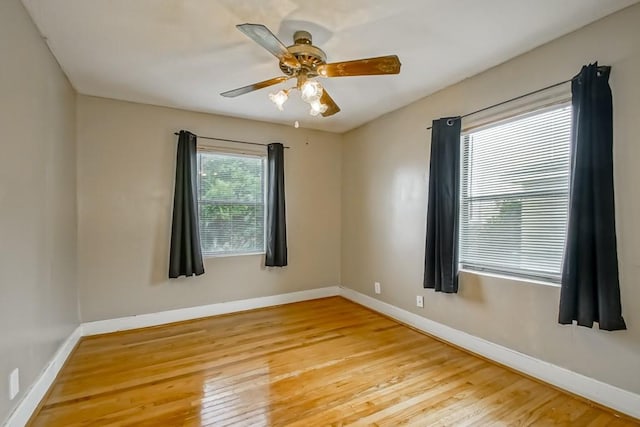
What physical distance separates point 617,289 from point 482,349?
1.18 m

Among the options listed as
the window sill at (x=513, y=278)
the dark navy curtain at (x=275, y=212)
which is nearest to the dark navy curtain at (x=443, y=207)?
the window sill at (x=513, y=278)

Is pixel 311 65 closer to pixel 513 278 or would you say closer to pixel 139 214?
pixel 513 278

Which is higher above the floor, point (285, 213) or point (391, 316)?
point (285, 213)

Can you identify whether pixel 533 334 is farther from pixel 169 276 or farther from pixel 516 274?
pixel 169 276

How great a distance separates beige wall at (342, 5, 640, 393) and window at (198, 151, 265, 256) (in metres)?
1.31

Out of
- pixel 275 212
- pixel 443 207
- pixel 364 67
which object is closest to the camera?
pixel 364 67

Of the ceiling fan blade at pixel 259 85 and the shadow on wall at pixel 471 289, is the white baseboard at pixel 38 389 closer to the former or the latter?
the ceiling fan blade at pixel 259 85

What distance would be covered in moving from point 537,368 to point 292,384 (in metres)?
1.85

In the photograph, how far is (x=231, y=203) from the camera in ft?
13.3

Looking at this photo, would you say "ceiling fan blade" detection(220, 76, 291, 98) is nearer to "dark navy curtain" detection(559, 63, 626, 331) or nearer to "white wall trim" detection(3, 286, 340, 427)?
"dark navy curtain" detection(559, 63, 626, 331)

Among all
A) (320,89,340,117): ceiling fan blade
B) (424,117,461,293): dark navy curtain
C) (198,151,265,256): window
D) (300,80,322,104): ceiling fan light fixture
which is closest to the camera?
(300,80,322,104): ceiling fan light fixture

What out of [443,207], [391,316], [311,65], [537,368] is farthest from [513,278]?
[311,65]

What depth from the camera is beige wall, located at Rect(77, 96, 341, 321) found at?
3.29 meters

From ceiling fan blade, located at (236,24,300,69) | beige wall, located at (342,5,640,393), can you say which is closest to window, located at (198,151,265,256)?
beige wall, located at (342,5,640,393)
